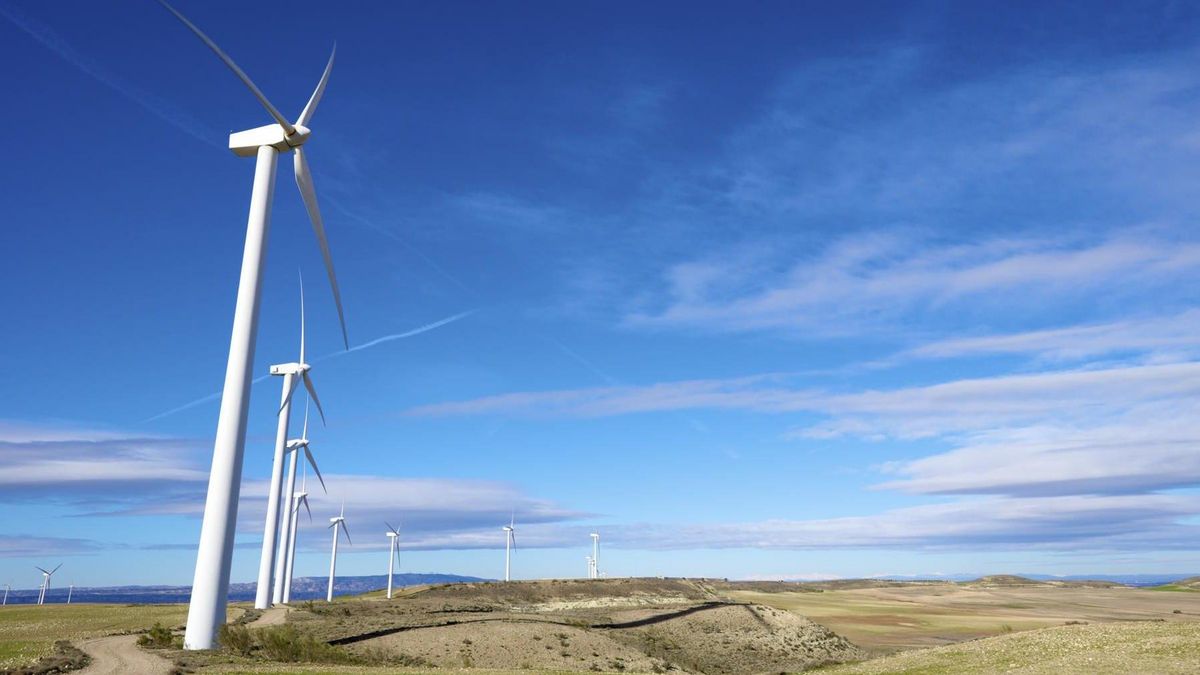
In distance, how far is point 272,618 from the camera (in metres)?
73.5

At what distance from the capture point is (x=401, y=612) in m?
84.2

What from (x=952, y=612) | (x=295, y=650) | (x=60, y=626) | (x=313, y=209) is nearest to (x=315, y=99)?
(x=313, y=209)

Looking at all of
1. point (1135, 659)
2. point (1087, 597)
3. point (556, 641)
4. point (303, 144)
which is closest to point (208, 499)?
point (303, 144)

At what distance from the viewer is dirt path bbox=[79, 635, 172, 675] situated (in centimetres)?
3659

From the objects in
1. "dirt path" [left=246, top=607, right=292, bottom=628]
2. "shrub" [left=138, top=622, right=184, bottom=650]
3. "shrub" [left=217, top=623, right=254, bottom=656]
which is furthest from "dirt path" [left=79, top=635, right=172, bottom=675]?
"dirt path" [left=246, top=607, right=292, bottom=628]

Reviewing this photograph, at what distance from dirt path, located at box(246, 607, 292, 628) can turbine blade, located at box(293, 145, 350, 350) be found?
30466 mm

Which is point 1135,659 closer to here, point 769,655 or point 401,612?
point 769,655

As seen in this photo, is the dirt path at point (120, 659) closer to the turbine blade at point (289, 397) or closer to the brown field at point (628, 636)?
the brown field at point (628, 636)

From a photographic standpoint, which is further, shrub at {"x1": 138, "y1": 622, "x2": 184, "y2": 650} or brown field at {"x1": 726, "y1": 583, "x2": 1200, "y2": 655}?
brown field at {"x1": 726, "y1": 583, "x2": 1200, "y2": 655}

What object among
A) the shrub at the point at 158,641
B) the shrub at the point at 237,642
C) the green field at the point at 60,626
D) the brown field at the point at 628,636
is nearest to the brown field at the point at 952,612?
the brown field at the point at 628,636

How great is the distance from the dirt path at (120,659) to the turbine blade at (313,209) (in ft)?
63.3

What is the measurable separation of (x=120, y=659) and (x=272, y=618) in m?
33.4

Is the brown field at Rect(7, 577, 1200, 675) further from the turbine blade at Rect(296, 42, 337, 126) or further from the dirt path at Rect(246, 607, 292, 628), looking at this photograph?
the turbine blade at Rect(296, 42, 337, 126)

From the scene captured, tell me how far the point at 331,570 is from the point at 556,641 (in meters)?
92.6
